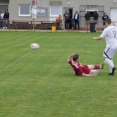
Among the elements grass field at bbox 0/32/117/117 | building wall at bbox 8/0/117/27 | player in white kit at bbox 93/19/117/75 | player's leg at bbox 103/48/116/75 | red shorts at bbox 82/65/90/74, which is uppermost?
building wall at bbox 8/0/117/27

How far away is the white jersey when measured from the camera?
1772cm

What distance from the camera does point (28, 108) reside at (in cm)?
1173

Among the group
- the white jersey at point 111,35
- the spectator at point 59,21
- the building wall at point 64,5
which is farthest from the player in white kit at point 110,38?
the building wall at point 64,5

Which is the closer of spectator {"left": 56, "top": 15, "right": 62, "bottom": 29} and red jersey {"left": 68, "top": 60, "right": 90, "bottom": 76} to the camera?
red jersey {"left": 68, "top": 60, "right": 90, "bottom": 76}

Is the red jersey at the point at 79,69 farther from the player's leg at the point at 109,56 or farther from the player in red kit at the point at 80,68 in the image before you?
the player's leg at the point at 109,56

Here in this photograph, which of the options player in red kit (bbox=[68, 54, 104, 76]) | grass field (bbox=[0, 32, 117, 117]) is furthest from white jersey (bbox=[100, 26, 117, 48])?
grass field (bbox=[0, 32, 117, 117])

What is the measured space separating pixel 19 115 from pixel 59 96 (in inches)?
99.2

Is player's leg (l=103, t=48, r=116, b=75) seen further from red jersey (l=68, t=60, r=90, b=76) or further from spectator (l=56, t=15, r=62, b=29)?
spectator (l=56, t=15, r=62, b=29)

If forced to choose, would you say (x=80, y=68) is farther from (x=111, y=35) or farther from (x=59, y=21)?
(x=59, y=21)

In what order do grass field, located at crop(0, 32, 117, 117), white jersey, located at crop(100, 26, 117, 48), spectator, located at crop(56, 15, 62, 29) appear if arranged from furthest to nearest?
1. spectator, located at crop(56, 15, 62, 29)
2. white jersey, located at crop(100, 26, 117, 48)
3. grass field, located at crop(0, 32, 117, 117)

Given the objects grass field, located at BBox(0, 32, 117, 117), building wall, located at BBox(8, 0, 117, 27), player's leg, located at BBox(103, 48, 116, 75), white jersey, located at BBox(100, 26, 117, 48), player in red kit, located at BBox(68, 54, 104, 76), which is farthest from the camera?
building wall, located at BBox(8, 0, 117, 27)

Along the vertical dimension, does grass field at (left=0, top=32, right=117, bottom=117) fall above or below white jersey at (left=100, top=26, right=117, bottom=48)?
below

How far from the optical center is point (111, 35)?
17750 millimetres

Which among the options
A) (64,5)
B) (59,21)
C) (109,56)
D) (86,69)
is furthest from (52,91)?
(64,5)
